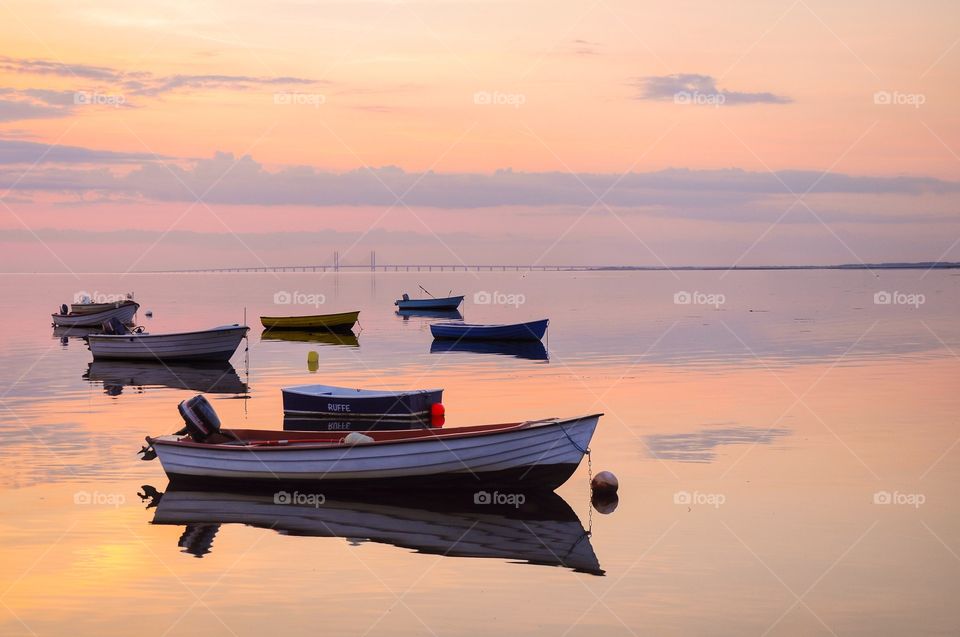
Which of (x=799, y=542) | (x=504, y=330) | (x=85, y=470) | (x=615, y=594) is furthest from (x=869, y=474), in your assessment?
(x=504, y=330)

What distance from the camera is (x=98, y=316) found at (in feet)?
262

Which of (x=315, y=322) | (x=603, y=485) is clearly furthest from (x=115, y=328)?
(x=603, y=485)

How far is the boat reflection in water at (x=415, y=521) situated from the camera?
18016 mm

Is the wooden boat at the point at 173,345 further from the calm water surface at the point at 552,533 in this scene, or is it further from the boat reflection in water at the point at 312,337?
the boat reflection in water at the point at 312,337

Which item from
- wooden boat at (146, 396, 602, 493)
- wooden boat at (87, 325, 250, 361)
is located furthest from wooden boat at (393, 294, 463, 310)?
wooden boat at (146, 396, 602, 493)

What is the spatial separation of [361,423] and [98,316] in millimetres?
58031

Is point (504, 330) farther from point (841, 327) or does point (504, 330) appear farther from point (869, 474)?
point (869, 474)

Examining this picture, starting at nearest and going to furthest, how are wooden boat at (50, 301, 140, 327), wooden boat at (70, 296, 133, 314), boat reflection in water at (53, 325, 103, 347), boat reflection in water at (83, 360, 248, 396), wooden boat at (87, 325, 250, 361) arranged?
boat reflection in water at (83, 360, 248, 396) < wooden boat at (87, 325, 250, 361) < boat reflection in water at (53, 325, 103, 347) < wooden boat at (50, 301, 140, 327) < wooden boat at (70, 296, 133, 314)

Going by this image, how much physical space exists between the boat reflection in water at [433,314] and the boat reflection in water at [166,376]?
158ft

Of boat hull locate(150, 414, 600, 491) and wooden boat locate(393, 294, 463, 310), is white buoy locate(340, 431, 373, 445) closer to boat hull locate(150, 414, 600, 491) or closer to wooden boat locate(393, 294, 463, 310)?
boat hull locate(150, 414, 600, 491)

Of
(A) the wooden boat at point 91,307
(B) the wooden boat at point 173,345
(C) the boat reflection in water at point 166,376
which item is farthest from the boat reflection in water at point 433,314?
(C) the boat reflection in water at point 166,376

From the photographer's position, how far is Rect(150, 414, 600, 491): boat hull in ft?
68.3

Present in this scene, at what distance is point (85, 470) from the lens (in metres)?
24.2

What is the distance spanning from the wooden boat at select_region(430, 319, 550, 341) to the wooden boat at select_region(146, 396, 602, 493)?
38.5 metres
